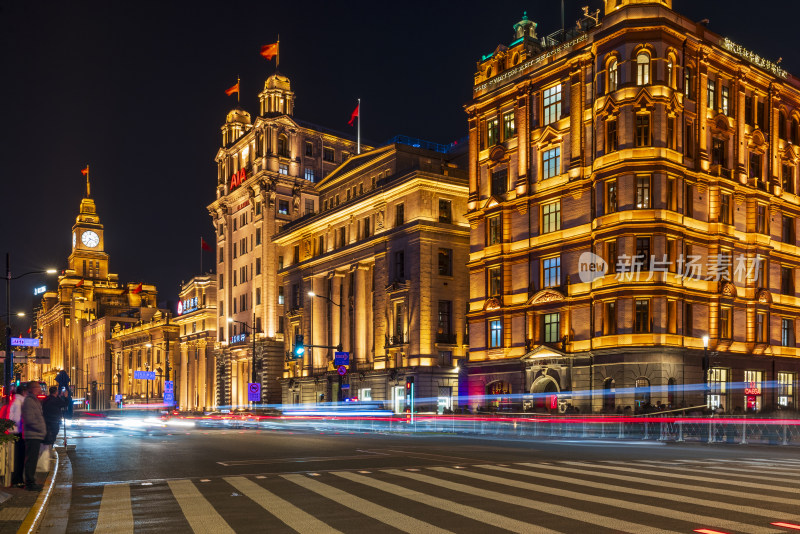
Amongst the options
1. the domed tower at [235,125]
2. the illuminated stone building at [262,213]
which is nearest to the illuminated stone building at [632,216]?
the illuminated stone building at [262,213]

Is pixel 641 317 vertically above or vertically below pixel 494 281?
below

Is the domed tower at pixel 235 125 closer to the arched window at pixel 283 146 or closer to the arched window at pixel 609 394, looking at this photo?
the arched window at pixel 283 146

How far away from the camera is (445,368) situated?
209 ft

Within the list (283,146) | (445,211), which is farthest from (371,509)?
(283,146)

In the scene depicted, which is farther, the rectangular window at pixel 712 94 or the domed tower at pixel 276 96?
the domed tower at pixel 276 96

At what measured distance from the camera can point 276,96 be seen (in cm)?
9394

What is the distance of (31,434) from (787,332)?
54.3 metres

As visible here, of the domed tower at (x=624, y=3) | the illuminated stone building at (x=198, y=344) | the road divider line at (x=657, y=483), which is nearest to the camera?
the road divider line at (x=657, y=483)

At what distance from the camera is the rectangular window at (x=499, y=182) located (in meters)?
56.9

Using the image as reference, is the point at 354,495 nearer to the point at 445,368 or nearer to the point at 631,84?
the point at 631,84

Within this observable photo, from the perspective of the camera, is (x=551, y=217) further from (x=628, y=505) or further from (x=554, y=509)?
(x=554, y=509)

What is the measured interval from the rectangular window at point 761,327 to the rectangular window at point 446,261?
23.4 meters

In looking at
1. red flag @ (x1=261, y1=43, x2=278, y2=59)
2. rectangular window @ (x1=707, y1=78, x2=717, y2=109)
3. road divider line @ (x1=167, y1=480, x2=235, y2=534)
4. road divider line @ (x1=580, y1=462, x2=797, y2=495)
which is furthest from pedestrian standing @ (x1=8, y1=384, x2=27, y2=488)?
red flag @ (x1=261, y1=43, x2=278, y2=59)

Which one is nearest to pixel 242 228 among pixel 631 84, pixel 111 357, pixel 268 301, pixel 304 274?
pixel 268 301
